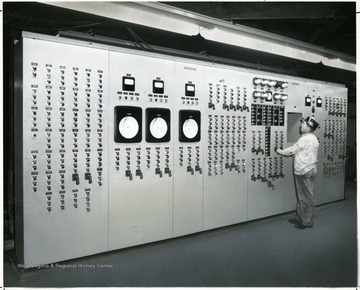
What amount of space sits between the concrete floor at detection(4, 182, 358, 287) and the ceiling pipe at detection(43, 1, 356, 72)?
7.56 ft

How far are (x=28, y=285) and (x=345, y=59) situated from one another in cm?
518

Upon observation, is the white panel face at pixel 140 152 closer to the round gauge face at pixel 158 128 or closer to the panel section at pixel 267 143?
the round gauge face at pixel 158 128

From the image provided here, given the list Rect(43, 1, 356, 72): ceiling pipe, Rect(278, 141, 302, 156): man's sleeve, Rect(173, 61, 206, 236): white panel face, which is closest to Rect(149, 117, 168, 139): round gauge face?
Rect(173, 61, 206, 236): white panel face

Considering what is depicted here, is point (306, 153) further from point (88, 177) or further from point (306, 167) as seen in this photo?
point (88, 177)

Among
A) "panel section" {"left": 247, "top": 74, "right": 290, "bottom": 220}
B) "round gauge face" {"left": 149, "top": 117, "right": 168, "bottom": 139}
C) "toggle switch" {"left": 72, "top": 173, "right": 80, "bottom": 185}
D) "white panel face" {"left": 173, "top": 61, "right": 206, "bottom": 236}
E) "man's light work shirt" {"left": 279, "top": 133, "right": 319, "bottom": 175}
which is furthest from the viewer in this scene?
"panel section" {"left": 247, "top": 74, "right": 290, "bottom": 220}

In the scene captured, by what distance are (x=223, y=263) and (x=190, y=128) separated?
4.73ft

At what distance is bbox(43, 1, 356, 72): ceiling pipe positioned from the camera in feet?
8.73

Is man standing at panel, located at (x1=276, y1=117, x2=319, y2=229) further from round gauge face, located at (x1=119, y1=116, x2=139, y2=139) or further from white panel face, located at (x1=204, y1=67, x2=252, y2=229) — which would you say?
round gauge face, located at (x1=119, y1=116, x2=139, y2=139)

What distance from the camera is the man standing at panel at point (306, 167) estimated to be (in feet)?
12.1

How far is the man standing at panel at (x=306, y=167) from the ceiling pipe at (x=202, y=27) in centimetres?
111

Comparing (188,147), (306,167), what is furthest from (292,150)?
(188,147)

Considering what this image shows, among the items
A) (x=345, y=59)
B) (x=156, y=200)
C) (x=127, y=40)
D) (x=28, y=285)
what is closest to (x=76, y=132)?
(x=156, y=200)

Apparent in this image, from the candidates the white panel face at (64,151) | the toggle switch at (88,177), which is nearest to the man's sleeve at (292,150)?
the white panel face at (64,151)

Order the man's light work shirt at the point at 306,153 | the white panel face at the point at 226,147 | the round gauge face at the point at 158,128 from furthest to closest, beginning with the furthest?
the man's light work shirt at the point at 306,153, the white panel face at the point at 226,147, the round gauge face at the point at 158,128
